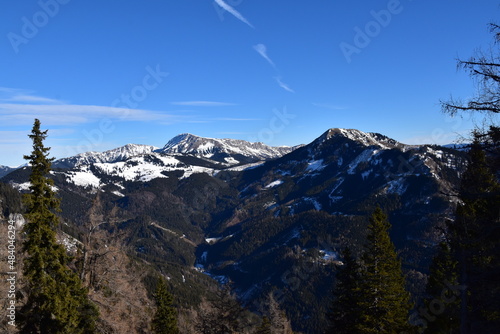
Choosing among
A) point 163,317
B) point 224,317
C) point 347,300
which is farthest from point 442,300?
point 163,317

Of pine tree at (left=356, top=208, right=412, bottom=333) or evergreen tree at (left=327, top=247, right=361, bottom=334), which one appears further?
evergreen tree at (left=327, top=247, right=361, bottom=334)

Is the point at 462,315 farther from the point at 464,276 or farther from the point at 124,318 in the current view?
the point at 124,318

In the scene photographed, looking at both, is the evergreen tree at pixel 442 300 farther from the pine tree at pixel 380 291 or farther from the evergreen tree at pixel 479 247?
the pine tree at pixel 380 291

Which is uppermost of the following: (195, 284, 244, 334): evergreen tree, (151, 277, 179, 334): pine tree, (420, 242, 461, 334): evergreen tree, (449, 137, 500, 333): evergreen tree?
(449, 137, 500, 333): evergreen tree

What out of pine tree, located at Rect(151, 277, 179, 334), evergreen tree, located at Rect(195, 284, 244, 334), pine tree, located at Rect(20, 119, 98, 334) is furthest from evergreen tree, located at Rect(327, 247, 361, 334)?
pine tree, located at Rect(151, 277, 179, 334)

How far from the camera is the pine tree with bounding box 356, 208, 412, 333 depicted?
83.6 feet

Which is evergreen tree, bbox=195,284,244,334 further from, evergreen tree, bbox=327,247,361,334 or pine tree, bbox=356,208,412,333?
pine tree, bbox=356,208,412,333

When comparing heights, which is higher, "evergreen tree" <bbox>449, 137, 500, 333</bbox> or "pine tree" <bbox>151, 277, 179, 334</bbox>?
"evergreen tree" <bbox>449, 137, 500, 333</bbox>

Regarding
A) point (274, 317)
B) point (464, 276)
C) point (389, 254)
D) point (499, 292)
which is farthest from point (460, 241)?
point (274, 317)

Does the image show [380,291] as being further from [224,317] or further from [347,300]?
[224,317]

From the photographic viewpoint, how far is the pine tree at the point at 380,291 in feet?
83.6

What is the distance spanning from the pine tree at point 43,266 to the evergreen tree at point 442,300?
23.7 m

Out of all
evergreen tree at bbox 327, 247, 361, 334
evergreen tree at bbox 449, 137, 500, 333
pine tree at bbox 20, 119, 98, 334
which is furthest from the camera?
evergreen tree at bbox 327, 247, 361, 334

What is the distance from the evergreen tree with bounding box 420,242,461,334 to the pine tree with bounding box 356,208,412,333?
195cm
